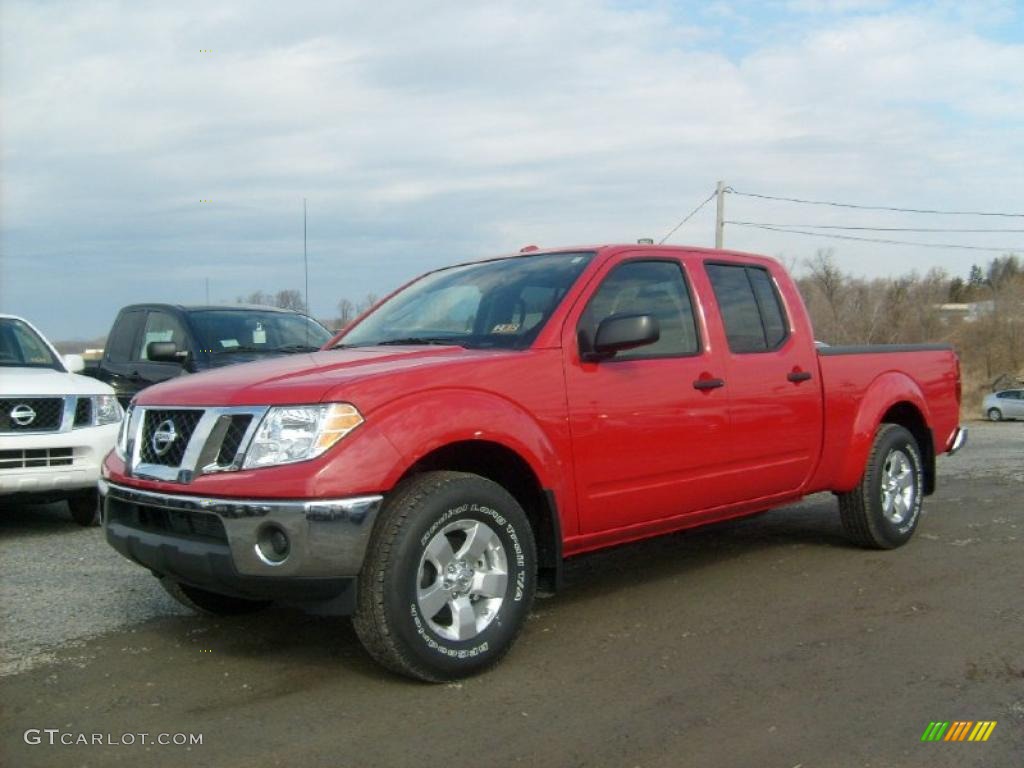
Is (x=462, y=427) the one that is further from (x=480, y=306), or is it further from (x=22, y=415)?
(x=22, y=415)

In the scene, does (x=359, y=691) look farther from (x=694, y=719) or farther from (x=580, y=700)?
(x=694, y=719)

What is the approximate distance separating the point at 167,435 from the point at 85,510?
410cm

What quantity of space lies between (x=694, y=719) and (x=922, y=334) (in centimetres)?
7276

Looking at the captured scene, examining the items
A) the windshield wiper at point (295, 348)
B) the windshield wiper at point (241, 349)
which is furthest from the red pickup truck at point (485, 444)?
the windshield wiper at point (241, 349)

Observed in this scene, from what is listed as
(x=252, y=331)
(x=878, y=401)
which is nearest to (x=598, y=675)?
(x=878, y=401)

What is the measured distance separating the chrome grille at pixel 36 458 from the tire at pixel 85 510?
0.46 meters

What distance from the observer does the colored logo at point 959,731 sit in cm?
339

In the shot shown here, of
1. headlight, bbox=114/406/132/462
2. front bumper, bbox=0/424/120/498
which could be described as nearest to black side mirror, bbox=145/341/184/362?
front bumper, bbox=0/424/120/498

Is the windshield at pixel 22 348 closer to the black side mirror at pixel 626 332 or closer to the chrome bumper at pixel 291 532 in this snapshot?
the chrome bumper at pixel 291 532

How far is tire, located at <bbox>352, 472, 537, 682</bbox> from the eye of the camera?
370cm

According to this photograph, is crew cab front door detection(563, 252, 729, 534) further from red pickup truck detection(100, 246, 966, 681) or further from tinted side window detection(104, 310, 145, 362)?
tinted side window detection(104, 310, 145, 362)

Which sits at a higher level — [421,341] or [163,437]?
[421,341]

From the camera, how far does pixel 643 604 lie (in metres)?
5.07
